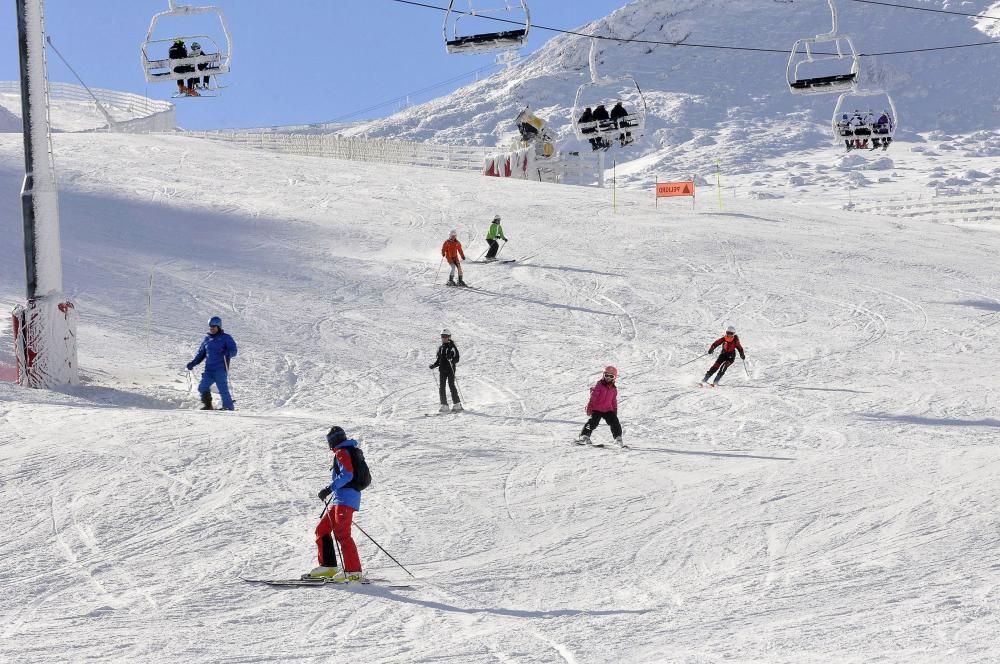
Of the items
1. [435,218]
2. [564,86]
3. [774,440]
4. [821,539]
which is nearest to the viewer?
[821,539]

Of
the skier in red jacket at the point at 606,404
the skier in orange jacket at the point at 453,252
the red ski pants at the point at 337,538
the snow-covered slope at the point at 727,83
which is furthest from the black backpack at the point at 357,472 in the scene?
the snow-covered slope at the point at 727,83

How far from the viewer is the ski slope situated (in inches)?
335

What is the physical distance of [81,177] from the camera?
34562 mm

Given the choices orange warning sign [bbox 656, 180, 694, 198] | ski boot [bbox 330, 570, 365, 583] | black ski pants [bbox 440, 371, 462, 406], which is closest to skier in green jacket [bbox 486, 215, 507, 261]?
orange warning sign [bbox 656, 180, 694, 198]

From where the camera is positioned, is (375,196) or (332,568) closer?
(332,568)

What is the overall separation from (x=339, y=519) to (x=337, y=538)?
15 cm

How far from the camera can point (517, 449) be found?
543 inches

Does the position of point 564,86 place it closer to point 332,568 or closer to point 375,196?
point 375,196

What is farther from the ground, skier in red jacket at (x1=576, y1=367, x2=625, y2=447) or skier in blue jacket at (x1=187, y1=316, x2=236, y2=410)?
skier in blue jacket at (x1=187, y1=316, x2=236, y2=410)

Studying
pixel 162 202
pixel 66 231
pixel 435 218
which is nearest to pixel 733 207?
pixel 435 218

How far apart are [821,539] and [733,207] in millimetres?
26733

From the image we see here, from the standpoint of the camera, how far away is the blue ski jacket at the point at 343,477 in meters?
9.03

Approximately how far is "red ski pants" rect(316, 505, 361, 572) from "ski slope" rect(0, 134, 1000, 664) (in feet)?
0.90

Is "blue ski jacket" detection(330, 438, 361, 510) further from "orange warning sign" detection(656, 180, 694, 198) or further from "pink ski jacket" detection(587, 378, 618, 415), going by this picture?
"orange warning sign" detection(656, 180, 694, 198)
